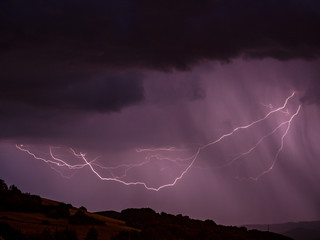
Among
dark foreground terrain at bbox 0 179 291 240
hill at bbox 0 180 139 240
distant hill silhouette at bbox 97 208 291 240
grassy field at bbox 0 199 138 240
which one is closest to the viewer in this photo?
dark foreground terrain at bbox 0 179 291 240

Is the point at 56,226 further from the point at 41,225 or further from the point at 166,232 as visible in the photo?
the point at 166,232

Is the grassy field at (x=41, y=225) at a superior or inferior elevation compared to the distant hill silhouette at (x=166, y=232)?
inferior

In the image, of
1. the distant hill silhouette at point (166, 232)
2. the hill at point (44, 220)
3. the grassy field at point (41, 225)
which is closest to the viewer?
the hill at point (44, 220)

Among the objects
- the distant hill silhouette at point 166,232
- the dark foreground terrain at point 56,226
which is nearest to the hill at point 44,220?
the dark foreground terrain at point 56,226

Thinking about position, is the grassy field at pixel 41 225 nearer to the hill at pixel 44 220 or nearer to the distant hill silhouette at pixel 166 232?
the hill at pixel 44 220

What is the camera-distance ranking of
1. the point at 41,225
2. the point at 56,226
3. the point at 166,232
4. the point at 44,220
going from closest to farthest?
1. the point at 41,225
2. the point at 56,226
3. the point at 44,220
4. the point at 166,232

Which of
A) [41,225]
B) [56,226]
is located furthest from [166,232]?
[41,225]

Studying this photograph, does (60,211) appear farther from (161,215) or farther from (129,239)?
(161,215)

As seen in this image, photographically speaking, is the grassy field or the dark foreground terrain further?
the grassy field

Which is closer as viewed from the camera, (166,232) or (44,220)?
(44,220)

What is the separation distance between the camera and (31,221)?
73375mm

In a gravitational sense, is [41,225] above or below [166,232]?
below

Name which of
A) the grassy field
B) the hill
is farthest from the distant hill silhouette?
the grassy field

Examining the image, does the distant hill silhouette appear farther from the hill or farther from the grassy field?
the grassy field
